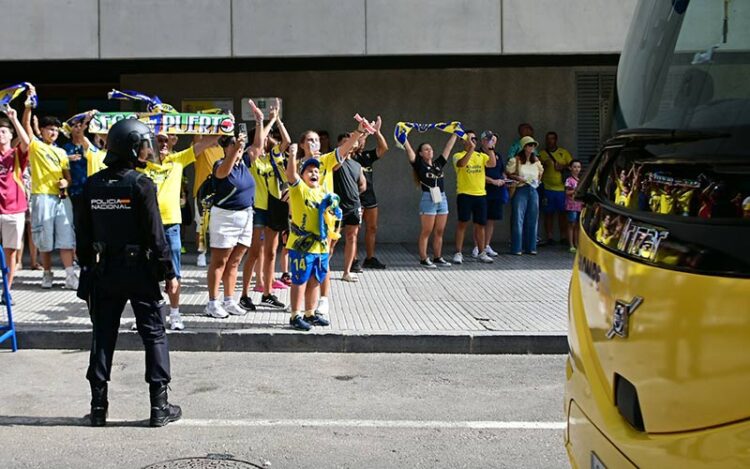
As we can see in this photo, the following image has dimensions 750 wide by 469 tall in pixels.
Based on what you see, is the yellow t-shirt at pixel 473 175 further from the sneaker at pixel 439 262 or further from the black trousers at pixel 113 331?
the black trousers at pixel 113 331

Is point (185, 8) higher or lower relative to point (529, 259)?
higher

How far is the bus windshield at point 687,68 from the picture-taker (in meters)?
2.40

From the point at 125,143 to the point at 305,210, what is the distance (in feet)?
8.59

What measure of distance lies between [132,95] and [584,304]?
7544 mm

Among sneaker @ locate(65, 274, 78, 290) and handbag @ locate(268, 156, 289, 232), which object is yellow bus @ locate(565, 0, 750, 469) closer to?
handbag @ locate(268, 156, 289, 232)

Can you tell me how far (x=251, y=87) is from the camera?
49.7 ft

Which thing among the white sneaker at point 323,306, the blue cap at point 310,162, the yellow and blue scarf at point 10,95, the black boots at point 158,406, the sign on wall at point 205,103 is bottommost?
the black boots at point 158,406

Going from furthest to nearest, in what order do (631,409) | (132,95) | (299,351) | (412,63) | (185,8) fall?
(412,63) → (185,8) → (132,95) → (299,351) → (631,409)

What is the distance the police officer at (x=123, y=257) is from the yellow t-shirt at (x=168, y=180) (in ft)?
6.93

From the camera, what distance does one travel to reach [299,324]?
7910 millimetres

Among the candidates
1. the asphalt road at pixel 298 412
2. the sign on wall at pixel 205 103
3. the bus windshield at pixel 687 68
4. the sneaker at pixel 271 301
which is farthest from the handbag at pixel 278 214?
the bus windshield at pixel 687 68

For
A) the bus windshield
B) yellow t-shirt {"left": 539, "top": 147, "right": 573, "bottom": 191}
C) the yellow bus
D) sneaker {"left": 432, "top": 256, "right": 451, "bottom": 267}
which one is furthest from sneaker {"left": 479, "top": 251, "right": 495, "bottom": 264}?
the bus windshield

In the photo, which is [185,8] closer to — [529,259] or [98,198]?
[529,259]

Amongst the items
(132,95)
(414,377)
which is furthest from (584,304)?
(132,95)
